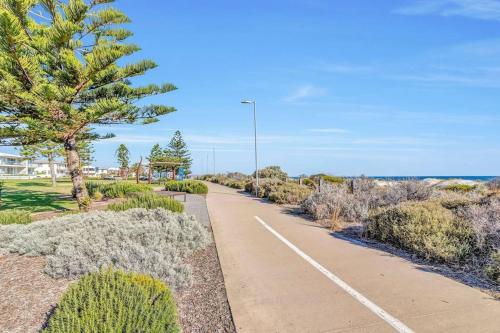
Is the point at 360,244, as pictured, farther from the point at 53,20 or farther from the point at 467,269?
the point at 53,20

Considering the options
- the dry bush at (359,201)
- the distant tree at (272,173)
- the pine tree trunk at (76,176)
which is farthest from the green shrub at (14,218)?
the distant tree at (272,173)

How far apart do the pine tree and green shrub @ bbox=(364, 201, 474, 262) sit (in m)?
8.02

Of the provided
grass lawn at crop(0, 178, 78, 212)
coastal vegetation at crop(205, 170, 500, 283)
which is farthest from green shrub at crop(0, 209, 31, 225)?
coastal vegetation at crop(205, 170, 500, 283)

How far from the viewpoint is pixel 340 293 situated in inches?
168

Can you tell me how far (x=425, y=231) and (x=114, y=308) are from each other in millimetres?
5807

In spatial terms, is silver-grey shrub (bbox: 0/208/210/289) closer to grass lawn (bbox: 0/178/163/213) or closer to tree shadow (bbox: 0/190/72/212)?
grass lawn (bbox: 0/178/163/213)

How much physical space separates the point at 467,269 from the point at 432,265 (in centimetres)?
51

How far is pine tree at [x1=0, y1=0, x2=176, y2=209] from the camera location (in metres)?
8.45

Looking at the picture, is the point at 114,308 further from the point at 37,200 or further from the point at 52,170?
the point at 52,170

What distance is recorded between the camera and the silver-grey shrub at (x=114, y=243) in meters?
4.67

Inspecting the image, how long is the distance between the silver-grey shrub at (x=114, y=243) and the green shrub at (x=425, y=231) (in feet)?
13.5

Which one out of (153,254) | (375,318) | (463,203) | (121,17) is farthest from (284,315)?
(121,17)

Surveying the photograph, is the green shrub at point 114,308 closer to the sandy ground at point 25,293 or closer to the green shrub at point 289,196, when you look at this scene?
the sandy ground at point 25,293

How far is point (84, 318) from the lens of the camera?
2.63 m
